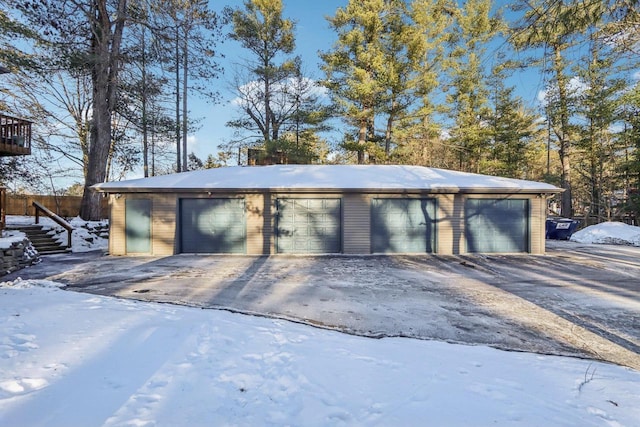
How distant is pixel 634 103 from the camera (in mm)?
14641

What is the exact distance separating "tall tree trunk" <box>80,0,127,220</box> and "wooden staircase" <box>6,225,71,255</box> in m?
2.32

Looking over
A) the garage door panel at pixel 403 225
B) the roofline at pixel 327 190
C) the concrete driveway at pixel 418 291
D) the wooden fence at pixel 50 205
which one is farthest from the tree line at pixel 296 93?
the concrete driveway at pixel 418 291

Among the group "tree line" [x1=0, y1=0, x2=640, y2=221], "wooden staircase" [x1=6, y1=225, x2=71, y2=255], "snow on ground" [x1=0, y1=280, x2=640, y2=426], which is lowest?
"snow on ground" [x1=0, y1=280, x2=640, y2=426]

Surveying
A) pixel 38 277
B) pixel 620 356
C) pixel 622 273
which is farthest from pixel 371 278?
pixel 38 277

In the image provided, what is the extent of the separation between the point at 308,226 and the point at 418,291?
5.01 m

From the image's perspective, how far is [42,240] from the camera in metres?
9.80

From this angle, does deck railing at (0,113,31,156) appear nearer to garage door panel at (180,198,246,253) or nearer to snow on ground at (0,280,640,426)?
garage door panel at (180,198,246,253)

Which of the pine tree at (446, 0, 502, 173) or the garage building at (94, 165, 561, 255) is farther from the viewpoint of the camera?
the pine tree at (446, 0, 502, 173)

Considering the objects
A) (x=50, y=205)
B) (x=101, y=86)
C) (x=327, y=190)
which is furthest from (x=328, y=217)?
(x=50, y=205)

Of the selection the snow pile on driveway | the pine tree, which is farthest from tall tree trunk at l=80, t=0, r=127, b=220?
the snow pile on driveway

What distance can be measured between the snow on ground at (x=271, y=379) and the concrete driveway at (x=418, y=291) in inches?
23.8

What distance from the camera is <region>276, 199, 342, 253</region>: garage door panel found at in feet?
32.2

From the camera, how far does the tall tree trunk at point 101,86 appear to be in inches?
468

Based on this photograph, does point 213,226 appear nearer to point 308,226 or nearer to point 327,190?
point 308,226
